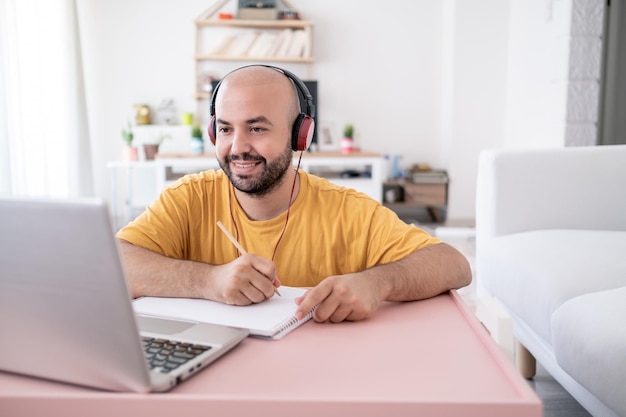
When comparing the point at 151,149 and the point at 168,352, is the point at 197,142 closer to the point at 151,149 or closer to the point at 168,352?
the point at 151,149

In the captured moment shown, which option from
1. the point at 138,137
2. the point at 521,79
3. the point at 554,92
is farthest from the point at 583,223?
the point at 138,137

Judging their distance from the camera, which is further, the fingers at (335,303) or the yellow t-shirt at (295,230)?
the yellow t-shirt at (295,230)

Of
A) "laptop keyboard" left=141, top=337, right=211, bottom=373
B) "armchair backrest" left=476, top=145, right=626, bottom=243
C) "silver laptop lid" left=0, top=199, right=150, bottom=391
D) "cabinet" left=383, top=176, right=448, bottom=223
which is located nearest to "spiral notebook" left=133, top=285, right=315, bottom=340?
"laptop keyboard" left=141, top=337, right=211, bottom=373

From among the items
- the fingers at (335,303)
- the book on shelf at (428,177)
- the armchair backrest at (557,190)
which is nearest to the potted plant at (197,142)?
the book on shelf at (428,177)

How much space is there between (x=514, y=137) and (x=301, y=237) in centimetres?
371

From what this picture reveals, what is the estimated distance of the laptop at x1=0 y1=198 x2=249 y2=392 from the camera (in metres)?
0.50

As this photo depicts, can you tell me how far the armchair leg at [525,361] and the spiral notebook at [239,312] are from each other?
1134 mm

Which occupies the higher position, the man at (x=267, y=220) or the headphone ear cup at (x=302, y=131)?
the headphone ear cup at (x=302, y=131)

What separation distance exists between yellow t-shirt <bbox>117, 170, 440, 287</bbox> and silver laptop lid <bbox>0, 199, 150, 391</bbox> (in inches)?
23.4

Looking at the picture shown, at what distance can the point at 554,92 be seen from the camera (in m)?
3.60

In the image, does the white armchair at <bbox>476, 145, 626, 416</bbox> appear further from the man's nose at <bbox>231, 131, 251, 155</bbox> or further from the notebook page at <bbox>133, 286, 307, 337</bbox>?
the man's nose at <bbox>231, 131, 251, 155</bbox>

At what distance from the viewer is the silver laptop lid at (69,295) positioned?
1.63ft

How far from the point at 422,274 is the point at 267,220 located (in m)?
0.38

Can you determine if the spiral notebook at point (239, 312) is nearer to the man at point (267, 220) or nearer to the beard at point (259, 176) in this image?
the man at point (267, 220)
